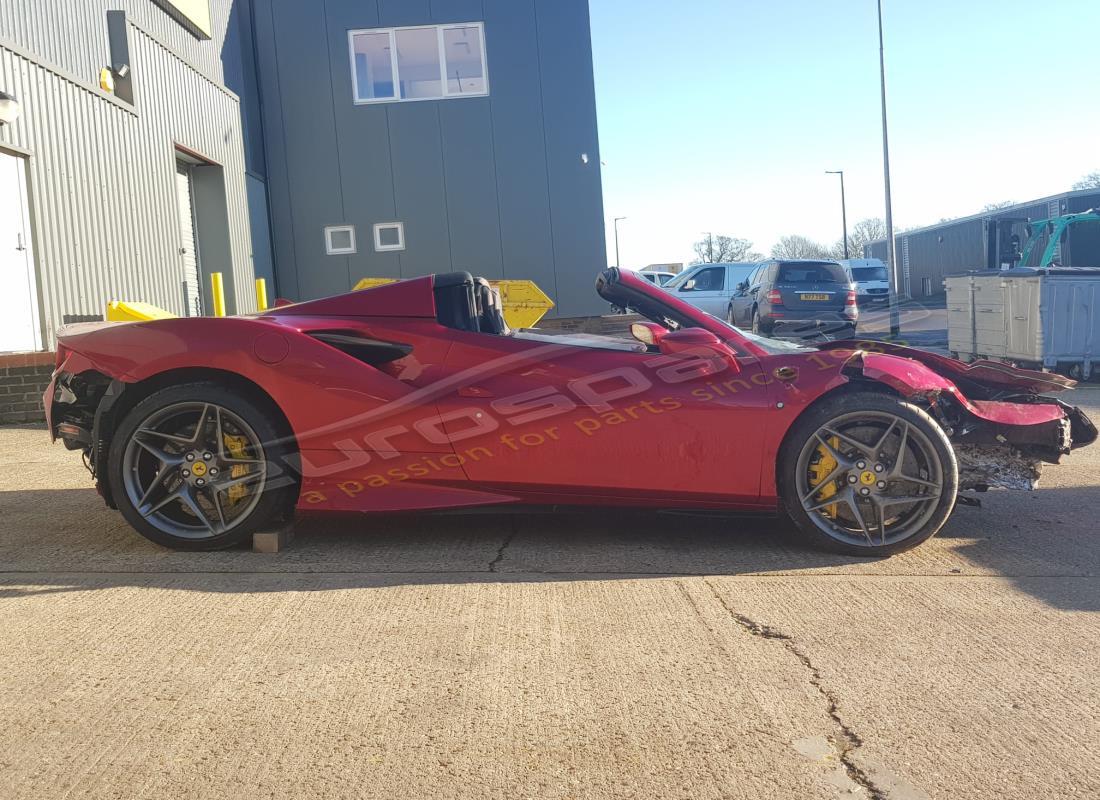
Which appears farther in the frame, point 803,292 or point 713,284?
point 713,284

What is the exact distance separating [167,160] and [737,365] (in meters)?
10.7

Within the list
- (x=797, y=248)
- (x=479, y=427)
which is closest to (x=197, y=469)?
(x=479, y=427)

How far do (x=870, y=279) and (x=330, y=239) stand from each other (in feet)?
68.0

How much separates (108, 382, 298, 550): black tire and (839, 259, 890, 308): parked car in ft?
86.9

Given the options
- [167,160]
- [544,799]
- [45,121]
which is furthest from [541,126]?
[544,799]

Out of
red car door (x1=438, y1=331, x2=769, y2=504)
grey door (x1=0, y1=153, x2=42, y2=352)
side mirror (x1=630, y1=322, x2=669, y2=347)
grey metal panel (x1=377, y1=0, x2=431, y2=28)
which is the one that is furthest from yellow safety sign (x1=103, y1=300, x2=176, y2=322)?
grey metal panel (x1=377, y1=0, x2=431, y2=28)

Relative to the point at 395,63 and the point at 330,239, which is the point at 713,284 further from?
the point at 330,239

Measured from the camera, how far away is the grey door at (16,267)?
9016mm

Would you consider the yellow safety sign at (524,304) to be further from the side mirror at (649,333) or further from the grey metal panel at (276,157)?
the side mirror at (649,333)

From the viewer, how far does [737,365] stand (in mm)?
4062

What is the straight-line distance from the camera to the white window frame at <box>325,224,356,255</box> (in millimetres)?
16375

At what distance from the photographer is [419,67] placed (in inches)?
636

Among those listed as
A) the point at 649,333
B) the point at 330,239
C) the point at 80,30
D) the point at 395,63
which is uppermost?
the point at 395,63

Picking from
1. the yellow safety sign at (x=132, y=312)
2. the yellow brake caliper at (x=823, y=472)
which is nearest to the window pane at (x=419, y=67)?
the yellow safety sign at (x=132, y=312)
